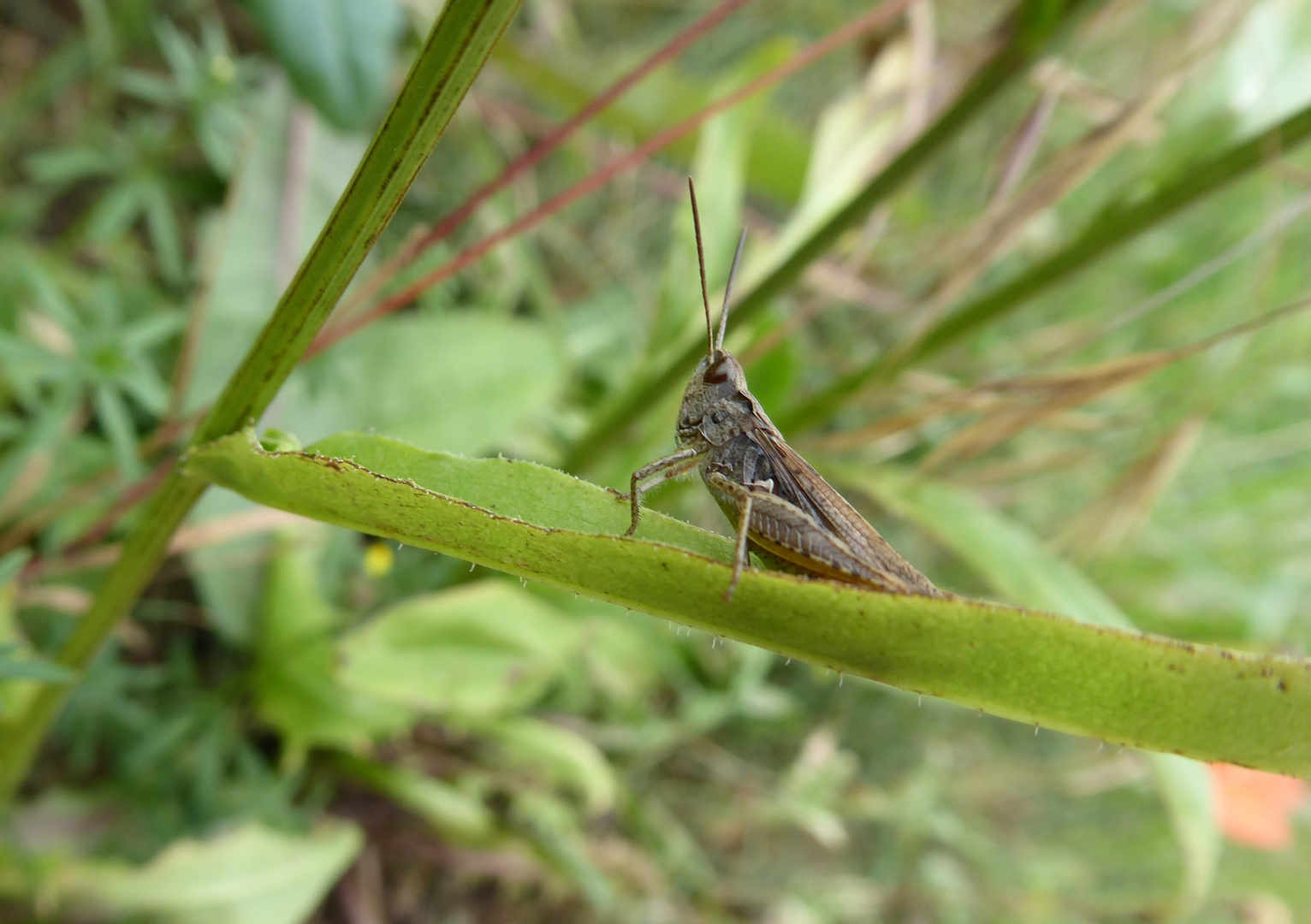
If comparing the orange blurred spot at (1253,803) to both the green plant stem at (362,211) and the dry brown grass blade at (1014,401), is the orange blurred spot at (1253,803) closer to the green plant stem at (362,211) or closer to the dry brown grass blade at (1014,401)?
the dry brown grass blade at (1014,401)

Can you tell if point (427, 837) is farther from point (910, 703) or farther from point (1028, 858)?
point (1028, 858)

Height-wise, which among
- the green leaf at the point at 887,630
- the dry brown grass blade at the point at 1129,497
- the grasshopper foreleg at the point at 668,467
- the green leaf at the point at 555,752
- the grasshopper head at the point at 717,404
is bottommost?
the green leaf at the point at 887,630

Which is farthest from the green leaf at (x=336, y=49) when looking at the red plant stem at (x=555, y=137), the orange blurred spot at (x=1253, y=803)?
the orange blurred spot at (x=1253, y=803)

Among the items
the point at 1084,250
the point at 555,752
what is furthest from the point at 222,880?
the point at 1084,250

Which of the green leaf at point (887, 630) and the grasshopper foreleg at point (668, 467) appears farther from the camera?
the grasshopper foreleg at point (668, 467)

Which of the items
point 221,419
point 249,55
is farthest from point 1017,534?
point 249,55

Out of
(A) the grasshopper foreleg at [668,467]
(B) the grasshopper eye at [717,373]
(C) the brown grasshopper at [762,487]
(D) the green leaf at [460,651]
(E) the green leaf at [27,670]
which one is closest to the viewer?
(E) the green leaf at [27,670]

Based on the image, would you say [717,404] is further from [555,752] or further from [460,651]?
[555,752]

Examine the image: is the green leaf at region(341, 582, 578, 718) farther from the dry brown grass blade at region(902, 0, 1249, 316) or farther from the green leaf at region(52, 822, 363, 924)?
the dry brown grass blade at region(902, 0, 1249, 316)
